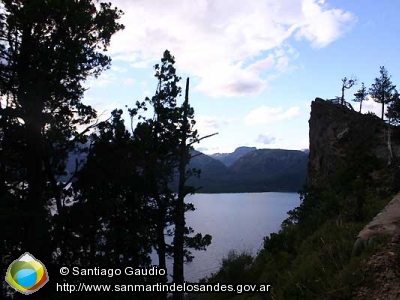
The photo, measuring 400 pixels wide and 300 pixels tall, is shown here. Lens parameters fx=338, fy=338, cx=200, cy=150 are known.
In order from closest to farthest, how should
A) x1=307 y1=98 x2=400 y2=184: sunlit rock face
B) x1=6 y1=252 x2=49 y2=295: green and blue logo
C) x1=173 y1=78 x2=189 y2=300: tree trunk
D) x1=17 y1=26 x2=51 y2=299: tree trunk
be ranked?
1. x1=6 y1=252 x2=49 y2=295: green and blue logo
2. x1=17 y1=26 x2=51 y2=299: tree trunk
3. x1=173 y1=78 x2=189 y2=300: tree trunk
4. x1=307 y1=98 x2=400 y2=184: sunlit rock face

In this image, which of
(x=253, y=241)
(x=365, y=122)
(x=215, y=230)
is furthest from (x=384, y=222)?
(x=215, y=230)

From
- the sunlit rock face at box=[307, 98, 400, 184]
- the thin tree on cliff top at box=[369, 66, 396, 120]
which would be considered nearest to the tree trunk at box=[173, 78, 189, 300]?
the sunlit rock face at box=[307, 98, 400, 184]

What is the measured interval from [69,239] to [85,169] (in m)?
3.20

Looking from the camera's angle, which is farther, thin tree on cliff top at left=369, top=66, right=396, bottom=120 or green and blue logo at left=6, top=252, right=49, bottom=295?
thin tree on cliff top at left=369, top=66, right=396, bottom=120

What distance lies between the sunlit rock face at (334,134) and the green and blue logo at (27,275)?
868 inches

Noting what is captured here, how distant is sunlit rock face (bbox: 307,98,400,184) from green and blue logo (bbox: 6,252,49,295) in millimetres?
22055

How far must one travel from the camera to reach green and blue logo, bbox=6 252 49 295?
1123 cm

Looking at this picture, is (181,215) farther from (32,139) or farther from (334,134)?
(334,134)

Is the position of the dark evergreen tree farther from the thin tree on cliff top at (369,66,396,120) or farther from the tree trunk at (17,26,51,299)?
the thin tree on cliff top at (369,66,396,120)

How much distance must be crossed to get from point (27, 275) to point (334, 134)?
Answer: 32991mm

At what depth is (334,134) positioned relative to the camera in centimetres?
3669

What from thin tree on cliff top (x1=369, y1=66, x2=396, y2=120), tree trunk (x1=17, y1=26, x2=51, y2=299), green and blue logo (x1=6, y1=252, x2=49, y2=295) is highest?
thin tree on cliff top (x1=369, y1=66, x2=396, y2=120)

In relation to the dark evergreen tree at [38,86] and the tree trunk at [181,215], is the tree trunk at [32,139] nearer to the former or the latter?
the dark evergreen tree at [38,86]

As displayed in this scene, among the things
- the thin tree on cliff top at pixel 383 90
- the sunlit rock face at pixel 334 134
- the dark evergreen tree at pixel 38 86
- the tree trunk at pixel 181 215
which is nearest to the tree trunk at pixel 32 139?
the dark evergreen tree at pixel 38 86
